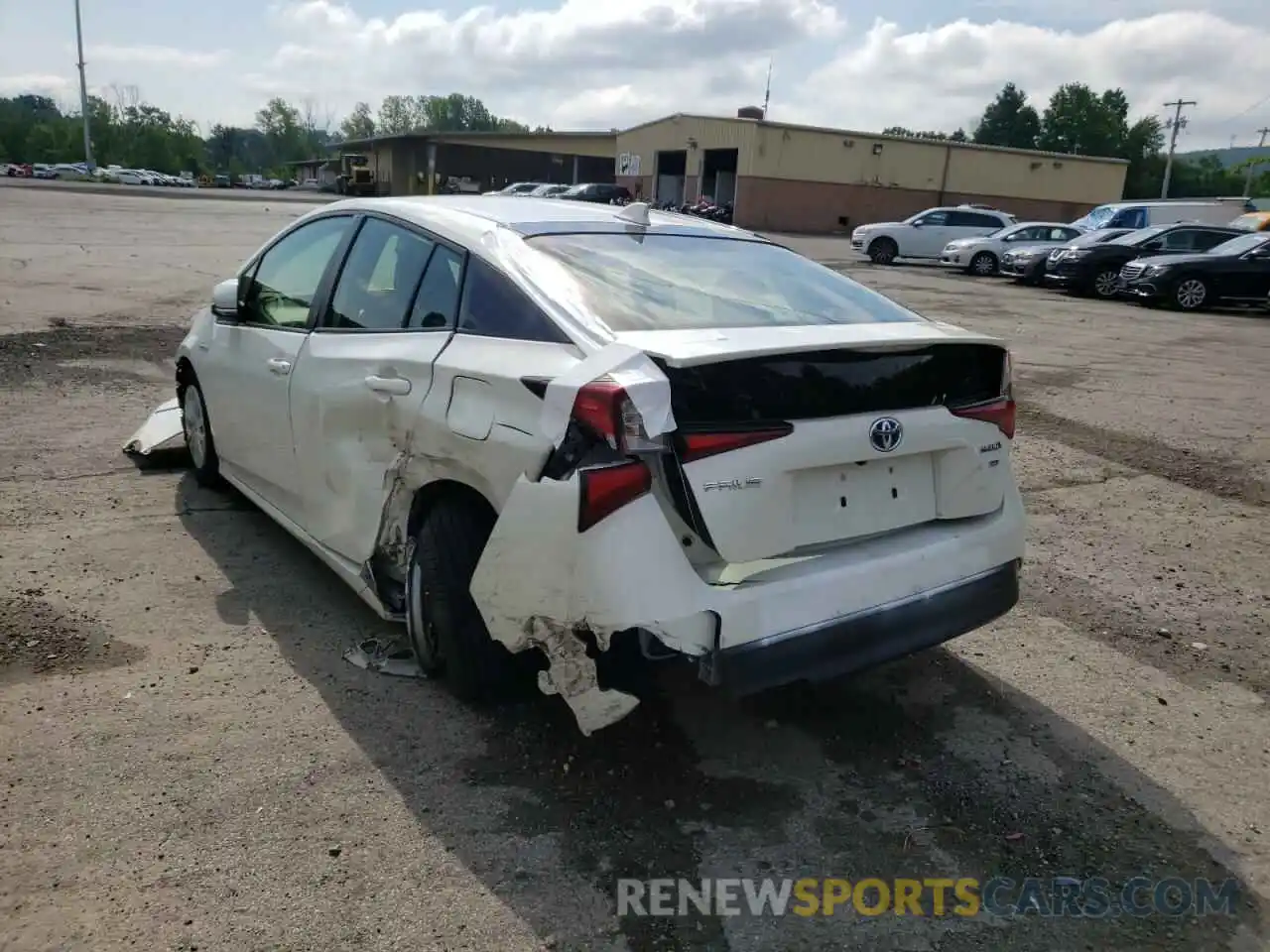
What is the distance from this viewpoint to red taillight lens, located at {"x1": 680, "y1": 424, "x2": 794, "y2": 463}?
261cm

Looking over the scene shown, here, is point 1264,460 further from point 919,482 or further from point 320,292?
point 320,292

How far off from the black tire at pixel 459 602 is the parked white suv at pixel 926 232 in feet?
89.0

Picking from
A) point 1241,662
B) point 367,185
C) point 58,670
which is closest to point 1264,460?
point 1241,662

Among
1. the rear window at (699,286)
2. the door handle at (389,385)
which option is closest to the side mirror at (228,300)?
the door handle at (389,385)

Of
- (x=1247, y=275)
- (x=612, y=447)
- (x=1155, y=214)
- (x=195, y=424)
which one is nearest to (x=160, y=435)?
(x=195, y=424)

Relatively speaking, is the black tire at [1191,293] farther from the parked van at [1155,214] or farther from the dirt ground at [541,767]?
the dirt ground at [541,767]

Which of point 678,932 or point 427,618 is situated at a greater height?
point 427,618

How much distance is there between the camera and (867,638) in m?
2.89

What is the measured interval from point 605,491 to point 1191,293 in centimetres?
1971

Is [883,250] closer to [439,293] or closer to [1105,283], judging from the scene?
[1105,283]

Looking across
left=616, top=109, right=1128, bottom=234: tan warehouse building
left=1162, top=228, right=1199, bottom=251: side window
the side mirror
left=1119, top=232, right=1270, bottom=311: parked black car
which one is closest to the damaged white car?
the side mirror

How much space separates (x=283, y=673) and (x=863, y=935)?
2.23 metres

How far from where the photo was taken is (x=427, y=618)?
10.9 ft

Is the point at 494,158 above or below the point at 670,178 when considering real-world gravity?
above
